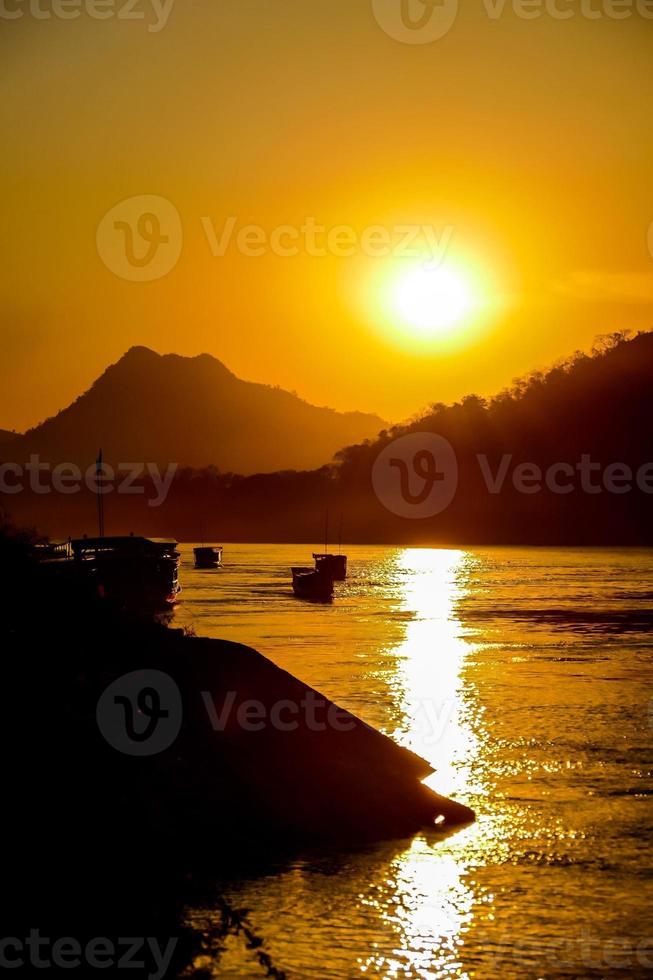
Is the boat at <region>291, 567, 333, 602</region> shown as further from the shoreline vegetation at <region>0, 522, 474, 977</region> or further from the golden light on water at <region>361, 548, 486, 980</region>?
the shoreline vegetation at <region>0, 522, 474, 977</region>

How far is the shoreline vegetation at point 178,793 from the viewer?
1631 centimetres

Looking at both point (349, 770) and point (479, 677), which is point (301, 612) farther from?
point (349, 770)

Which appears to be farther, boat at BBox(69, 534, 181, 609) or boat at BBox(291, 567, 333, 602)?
boat at BBox(291, 567, 333, 602)

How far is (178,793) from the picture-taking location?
19.2 m

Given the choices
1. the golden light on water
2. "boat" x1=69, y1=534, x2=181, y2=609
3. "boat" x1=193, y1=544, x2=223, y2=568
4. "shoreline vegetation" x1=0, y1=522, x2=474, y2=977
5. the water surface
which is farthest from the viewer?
"boat" x1=193, y1=544, x2=223, y2=568

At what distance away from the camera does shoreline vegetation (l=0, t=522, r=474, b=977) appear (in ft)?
53.5

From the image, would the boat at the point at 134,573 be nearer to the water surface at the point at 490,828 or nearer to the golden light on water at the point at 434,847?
the water surface at the point at 490,828

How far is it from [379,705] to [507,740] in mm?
6877

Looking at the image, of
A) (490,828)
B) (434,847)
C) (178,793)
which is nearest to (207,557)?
(490,828)

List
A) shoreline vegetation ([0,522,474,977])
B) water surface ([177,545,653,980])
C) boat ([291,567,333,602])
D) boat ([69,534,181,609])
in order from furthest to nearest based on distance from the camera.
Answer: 1. boat ([291,567,333,602])
2. boat ([69,534,181,609])
3. water surface ([177,545,653,980])
4. shoreline vegetation ([0,522,474,977])

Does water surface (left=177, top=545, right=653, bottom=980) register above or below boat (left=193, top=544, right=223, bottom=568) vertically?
below

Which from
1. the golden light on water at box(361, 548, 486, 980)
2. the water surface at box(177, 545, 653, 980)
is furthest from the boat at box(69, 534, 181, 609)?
the golden light on water at box(361, 548, 486, 980)

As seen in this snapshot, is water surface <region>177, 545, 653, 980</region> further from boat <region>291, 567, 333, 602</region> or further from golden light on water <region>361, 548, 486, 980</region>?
boat <region>291, 567, 333, 602</region>

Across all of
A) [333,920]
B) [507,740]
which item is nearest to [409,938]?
[333,920]
